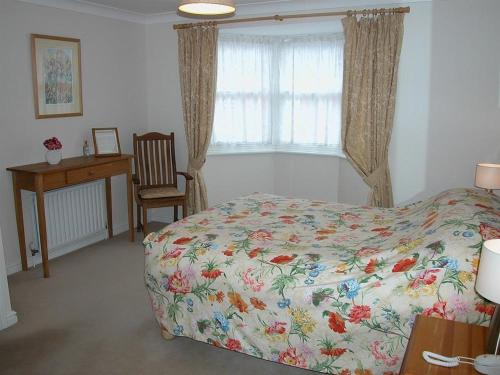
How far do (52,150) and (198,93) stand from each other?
1655 millimetres

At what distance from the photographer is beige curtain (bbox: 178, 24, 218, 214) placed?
4.93 metres

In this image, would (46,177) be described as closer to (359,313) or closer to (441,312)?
(359,313)

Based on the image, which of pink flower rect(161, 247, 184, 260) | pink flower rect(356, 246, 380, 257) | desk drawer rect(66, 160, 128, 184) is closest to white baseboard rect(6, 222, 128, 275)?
desk drawer rect(66, 160, 128, 184)

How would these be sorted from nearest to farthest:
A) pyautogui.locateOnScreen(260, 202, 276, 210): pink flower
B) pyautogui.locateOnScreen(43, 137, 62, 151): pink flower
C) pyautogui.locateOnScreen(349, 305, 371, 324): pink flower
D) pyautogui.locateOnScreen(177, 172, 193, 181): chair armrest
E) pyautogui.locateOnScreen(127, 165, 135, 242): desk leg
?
pyautogui.locateOnScreen(349, 305, 371, 324): pink flower < pyautogui.locateOnScreen(260, 202, 276, 210): pink flower < pyautogui.locateOnScreen(43, 137, 62, 151): pink flower < pyautogui.locateOnScreen(127, 165, 135, 242): desk leg < pyautogui.locateOnScreen(177, 172, 193, 181): chair armrest

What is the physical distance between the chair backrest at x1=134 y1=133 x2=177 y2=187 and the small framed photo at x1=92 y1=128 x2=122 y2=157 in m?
0.27

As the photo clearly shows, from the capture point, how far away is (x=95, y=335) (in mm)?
3078

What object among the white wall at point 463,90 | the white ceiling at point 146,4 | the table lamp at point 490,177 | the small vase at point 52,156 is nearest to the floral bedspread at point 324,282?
the table lamp at point 490,177

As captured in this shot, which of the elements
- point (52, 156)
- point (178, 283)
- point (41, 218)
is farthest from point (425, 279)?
point (52, 156)

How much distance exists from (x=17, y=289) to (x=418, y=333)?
3192 millimetres

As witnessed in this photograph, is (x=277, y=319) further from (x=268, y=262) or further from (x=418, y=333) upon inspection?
(x=418, y=333)

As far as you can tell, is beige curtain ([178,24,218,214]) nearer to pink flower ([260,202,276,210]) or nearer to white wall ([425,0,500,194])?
pink flower ([260,202,276,210])

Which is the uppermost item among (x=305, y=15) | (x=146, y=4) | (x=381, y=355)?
(x=146, y=4)

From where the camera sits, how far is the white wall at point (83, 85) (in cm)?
395

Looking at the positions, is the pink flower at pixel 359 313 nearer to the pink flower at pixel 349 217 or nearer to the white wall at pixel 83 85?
the pink flower at pixel 349 217
